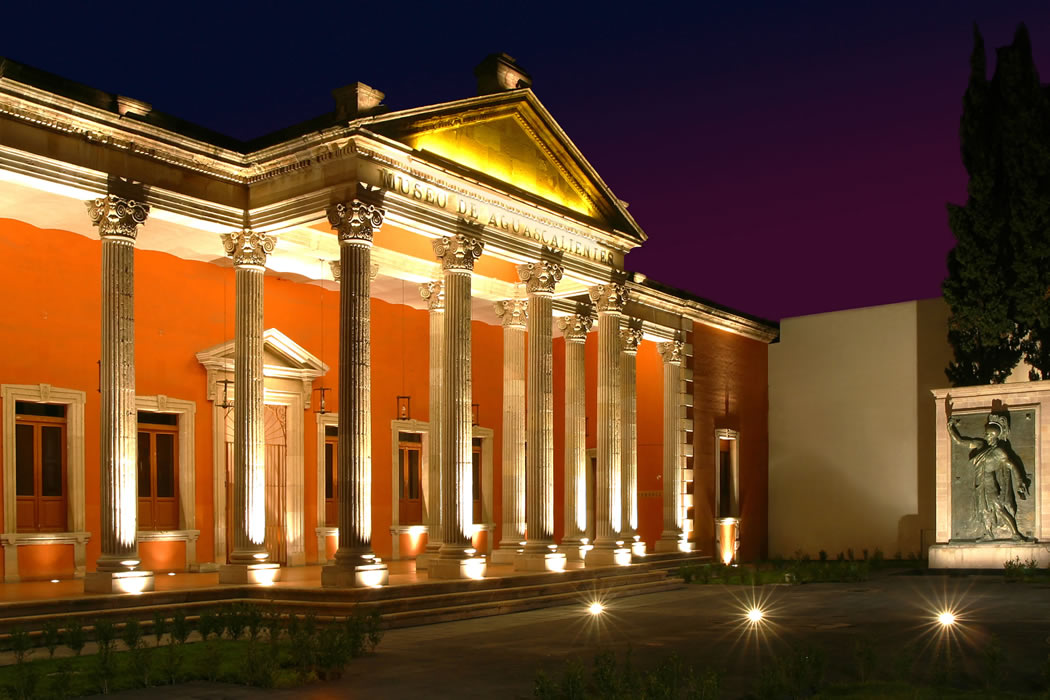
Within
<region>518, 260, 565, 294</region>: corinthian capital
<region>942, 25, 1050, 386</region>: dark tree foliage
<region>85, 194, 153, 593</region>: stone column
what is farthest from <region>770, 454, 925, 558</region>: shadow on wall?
<region>85, 194, 153, 593</region>: stone column

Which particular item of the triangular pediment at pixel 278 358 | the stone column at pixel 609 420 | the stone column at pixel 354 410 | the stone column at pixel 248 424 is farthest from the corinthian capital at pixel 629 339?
the stone column at pixel 248 424

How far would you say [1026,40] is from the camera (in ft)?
77.8

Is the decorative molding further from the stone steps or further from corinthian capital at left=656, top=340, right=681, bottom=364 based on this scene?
corinthian capital at left=656, top=340, right=681, bottom=364

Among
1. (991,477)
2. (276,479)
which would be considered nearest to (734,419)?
(991,477)

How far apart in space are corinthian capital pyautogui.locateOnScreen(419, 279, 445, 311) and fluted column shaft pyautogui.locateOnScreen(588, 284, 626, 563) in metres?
3.60

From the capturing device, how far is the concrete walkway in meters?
10.3

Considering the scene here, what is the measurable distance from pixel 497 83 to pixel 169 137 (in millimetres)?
7108

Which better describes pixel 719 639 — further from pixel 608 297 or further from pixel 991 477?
pixel 608 297

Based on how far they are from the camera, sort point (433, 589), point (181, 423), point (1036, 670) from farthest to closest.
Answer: point (181, 423), point (433, 589), point (1036, 670)

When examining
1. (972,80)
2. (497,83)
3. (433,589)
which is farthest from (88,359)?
(972,80)

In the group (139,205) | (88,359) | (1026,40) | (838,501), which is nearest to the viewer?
(139,205)

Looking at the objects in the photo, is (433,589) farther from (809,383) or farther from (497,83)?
(809,383)

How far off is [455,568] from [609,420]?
6619 millimetres

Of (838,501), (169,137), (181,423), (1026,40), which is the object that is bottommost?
(838,501)
